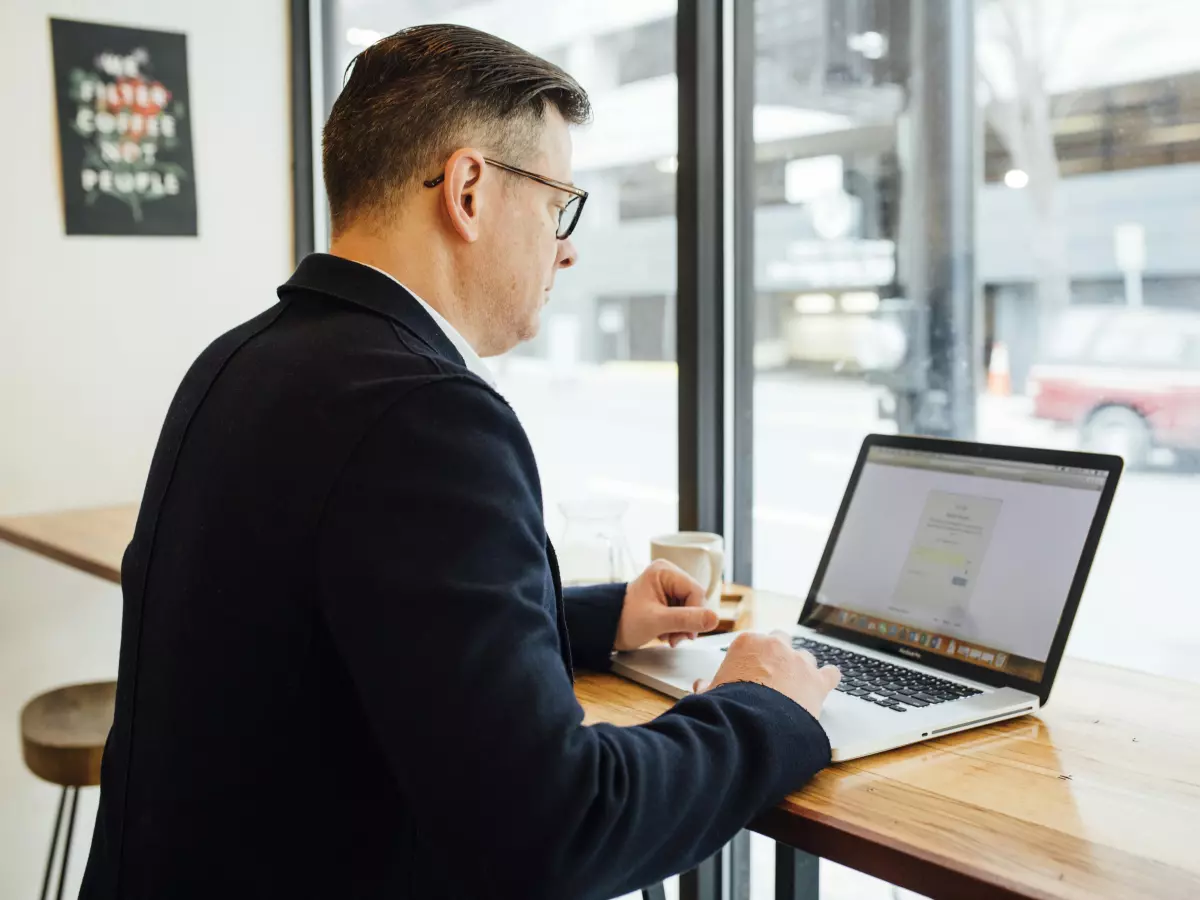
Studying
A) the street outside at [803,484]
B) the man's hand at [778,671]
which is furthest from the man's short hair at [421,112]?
the street outside at [803,484]

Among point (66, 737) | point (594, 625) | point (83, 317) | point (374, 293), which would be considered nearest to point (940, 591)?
point (594, 625)

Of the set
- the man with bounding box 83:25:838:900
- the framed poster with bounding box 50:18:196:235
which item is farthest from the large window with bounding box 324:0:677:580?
the man with bounding box 83:25:838:900

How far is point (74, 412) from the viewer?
2.55 m

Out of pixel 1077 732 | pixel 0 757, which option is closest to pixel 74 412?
pixel 0 757

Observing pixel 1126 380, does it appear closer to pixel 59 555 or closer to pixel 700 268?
pixel 700 268

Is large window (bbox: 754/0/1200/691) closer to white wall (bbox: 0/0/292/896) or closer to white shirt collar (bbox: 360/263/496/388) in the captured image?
white shirt collar (bbox: 360/263/496/388)

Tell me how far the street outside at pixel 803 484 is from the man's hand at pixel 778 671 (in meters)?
0.35

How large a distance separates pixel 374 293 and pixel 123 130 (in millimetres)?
1959

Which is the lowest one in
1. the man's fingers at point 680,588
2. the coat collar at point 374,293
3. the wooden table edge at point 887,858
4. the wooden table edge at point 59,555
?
the wooden table edge at point 887,858

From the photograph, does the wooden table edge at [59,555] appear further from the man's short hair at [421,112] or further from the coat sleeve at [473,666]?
the coat sleeve at [473,666]

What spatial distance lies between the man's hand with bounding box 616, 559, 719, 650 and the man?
28 cm

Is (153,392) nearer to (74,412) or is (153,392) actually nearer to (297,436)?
(74,412)

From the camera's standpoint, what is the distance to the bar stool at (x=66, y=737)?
1.90 metres

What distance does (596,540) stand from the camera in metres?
1.67
